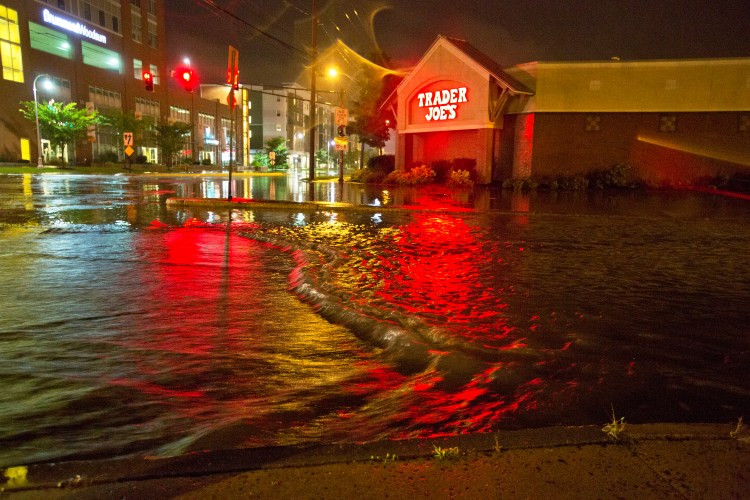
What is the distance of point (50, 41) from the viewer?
202ft

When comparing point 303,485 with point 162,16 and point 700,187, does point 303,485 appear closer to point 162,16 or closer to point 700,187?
point 700,187

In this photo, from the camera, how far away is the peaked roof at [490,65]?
1176 inches

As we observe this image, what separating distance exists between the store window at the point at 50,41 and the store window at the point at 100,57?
7.78 feet

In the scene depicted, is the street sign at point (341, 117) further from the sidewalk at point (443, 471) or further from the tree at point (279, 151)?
the tree at point (279, 151)

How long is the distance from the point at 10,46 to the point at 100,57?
704 inches

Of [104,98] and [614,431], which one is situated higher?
[104,98]

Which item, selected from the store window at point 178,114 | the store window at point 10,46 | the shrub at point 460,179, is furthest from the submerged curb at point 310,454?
the store window at point 178,114

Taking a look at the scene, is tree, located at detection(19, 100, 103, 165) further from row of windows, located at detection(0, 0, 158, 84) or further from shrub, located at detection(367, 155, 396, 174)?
shrub, located at detection(367, 155, 396, 174)

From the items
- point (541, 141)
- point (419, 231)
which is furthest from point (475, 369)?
point (541, 141)

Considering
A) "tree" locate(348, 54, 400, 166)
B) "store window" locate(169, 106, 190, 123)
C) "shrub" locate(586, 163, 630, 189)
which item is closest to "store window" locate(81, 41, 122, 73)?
"store window" locate(169, 106, 190, 123)

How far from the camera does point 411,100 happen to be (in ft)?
118

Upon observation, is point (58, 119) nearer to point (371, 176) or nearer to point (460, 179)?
point (371, 176)

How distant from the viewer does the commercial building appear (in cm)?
2889

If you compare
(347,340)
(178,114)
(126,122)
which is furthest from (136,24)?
(347,340)
